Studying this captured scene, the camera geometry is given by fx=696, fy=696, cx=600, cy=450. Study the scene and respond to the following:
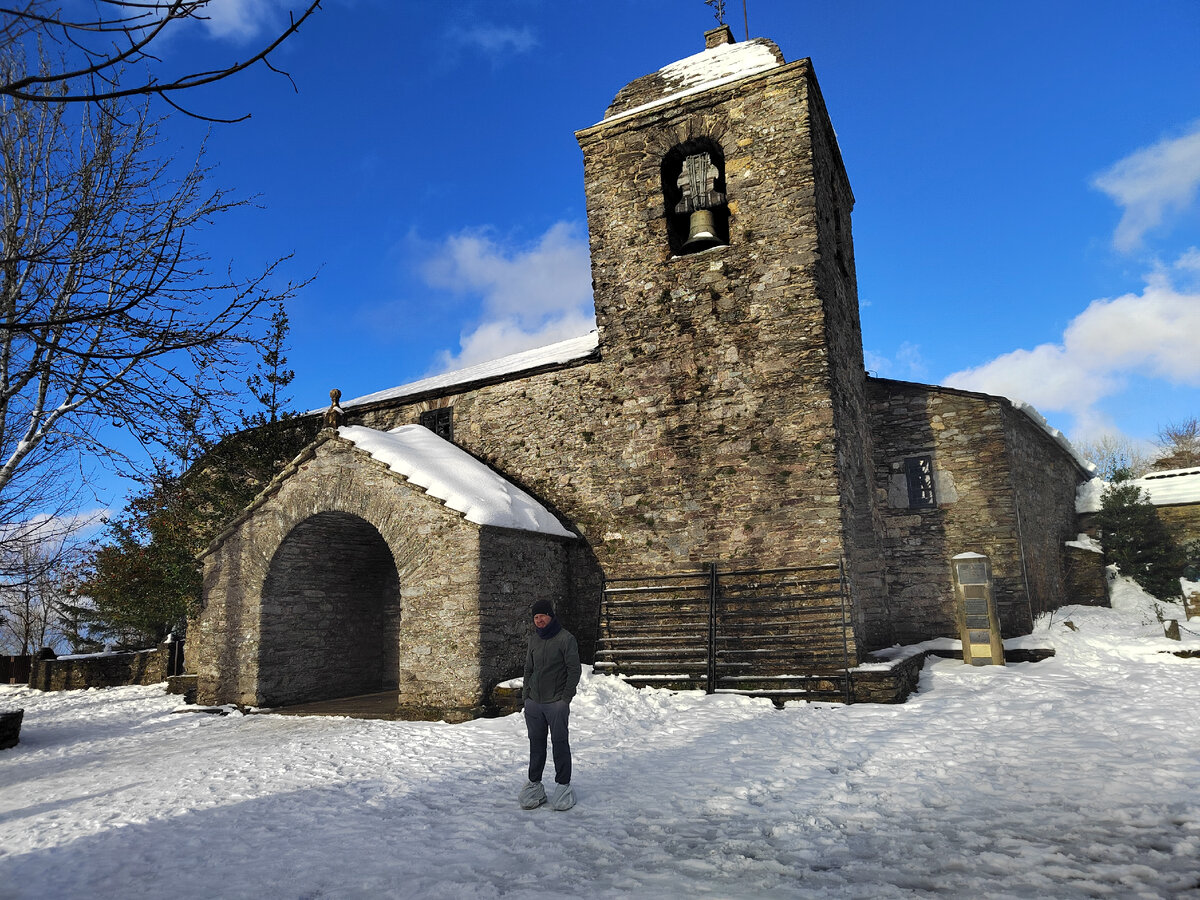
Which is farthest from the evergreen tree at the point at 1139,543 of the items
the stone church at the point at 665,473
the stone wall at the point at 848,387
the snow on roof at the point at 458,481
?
the snow on roof at the point at 458,481

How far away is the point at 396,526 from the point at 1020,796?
7.84 metres

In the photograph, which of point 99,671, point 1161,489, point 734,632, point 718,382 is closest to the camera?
point 734,632

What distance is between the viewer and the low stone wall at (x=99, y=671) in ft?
54.7

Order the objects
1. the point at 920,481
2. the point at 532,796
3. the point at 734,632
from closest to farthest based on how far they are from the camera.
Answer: the point at 532,796 < the point at 734,632 < the point at 920,481

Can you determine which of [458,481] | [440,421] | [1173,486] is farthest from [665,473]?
[1173,486]

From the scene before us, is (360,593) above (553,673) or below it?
above

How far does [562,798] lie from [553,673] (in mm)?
879

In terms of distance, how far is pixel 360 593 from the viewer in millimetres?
12500

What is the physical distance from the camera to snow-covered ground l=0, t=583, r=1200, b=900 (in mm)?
3822

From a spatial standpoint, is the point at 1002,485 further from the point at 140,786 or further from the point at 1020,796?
the point at 140,786

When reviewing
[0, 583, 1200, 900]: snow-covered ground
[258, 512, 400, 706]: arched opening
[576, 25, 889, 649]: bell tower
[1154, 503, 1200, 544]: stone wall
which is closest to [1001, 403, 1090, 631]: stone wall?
[1154, 503, 1200, 544]: stone wall

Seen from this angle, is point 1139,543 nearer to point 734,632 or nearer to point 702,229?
point 734,632

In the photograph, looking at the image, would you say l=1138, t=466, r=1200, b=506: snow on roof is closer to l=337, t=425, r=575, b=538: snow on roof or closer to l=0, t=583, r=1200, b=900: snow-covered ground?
l=0, t=583, r=1200, b=900: snow-covered ground

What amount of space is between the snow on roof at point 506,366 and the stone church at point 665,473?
0.21 meters
